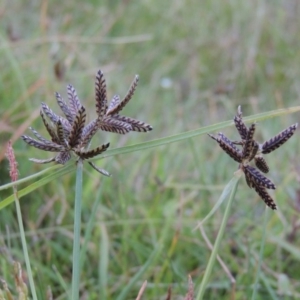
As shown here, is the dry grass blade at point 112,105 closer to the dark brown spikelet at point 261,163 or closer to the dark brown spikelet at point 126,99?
the dark brown spikelet at point 126,99

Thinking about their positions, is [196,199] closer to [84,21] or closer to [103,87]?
[103,87]

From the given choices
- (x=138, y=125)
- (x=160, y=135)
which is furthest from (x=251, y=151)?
(x=160, y=135)

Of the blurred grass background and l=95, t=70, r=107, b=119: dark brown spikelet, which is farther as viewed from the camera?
the blurred grass background

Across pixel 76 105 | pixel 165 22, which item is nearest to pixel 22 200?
pixel 76 105

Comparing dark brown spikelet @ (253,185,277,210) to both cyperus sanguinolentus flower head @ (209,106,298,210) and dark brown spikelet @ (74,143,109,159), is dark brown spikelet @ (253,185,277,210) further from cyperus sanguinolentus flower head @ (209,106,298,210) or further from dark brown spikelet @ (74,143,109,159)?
dark brown spikelet @ (74,143,109,159)

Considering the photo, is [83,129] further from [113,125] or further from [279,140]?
[279,140]

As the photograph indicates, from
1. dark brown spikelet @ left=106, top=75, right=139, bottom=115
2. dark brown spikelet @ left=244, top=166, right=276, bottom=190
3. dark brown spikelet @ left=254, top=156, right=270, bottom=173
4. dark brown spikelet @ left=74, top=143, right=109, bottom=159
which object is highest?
dark brown spikelet @ left=106, top=75, right=139, bottom=115

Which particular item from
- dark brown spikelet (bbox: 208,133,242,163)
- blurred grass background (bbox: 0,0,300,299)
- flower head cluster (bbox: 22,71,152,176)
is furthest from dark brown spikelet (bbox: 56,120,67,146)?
blurred grass background (bbox: 0,0,300,299)
